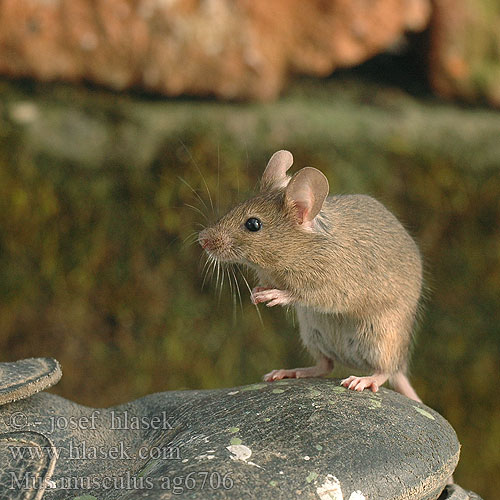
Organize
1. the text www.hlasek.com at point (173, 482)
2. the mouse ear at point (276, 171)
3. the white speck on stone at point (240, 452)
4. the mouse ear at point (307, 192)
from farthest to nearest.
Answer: the mouse ear at point (276, 171) → the mouse ear at point (307, 192) → the white speck on stone at point (240, 452) → the text www.hlasek.com at point (173, 482)

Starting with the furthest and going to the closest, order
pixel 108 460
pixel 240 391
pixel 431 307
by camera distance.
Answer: pixel 431 307, pixel 240 391, pixel 108 460

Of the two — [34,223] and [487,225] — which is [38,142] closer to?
[34,223]

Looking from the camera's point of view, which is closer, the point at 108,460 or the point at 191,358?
the point at 108,460

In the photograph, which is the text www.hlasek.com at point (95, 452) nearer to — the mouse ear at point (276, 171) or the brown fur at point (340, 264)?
the brown fur at point (340, 264)

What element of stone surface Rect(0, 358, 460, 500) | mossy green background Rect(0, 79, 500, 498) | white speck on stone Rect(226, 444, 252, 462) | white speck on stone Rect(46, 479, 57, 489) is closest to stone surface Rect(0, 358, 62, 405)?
stone surface Rect(0, 358, 460, 500)

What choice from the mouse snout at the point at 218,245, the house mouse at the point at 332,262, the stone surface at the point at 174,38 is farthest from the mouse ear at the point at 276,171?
the stone surface at the point at 174,38

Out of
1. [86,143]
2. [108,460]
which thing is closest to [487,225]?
[86,143]

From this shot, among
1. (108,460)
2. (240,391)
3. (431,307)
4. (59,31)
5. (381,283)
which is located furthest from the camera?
(431,307)
